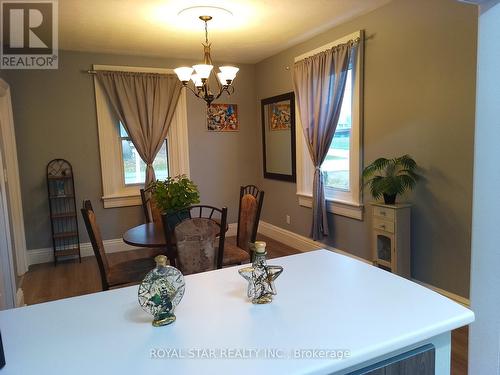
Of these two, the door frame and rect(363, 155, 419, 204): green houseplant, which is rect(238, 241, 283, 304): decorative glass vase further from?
the door frame

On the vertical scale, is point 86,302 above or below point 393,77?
below

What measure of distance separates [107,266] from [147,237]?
37cm

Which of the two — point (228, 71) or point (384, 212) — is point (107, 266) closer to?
point (228, 71)

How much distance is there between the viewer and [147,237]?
292 centimetres

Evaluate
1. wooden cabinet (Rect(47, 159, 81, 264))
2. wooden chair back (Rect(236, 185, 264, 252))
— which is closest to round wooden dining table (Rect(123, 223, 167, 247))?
wooden chair back (Rect(236, 185, 264, 252))

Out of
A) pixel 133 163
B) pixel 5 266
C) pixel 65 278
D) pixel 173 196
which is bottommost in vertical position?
pixel 65 278

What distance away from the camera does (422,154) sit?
299 cm

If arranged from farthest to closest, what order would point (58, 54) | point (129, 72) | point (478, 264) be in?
point (129, 72) → point (58, 54) → point (478, 264)

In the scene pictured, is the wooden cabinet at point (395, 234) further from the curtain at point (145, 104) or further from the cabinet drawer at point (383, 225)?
the curtain at point (145, 104)

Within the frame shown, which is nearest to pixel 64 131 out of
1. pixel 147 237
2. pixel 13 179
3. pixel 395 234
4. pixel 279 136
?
pixel 13 179

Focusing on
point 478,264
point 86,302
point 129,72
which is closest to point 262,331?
point 86,302

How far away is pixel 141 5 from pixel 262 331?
2928mm

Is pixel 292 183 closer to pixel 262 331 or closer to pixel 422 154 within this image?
pixel 422 154

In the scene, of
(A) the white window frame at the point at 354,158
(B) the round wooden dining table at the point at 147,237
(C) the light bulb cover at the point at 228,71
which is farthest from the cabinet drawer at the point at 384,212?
(C) the light bulb cover at the point at 228,71
